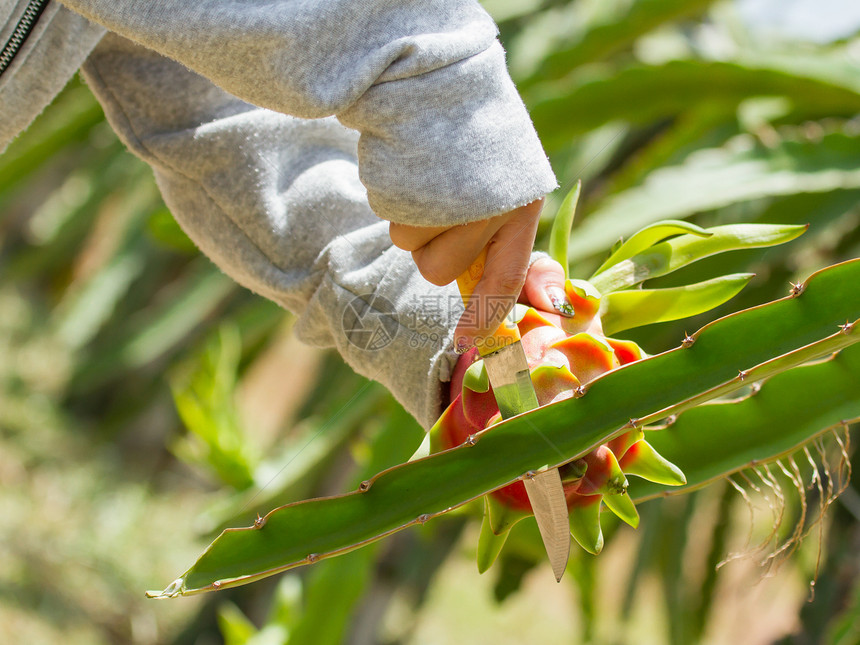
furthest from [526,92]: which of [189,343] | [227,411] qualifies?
[189,343]

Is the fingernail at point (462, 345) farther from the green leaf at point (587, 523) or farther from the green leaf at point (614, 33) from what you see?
the green leaf at point (614, 33)

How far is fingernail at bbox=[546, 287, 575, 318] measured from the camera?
0.36 meters

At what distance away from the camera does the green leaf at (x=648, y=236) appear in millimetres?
387

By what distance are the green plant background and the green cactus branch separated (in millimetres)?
71

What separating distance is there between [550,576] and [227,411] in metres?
1.54

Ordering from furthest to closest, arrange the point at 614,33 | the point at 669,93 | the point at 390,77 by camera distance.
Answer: the point at 614,33, the point at 669,93, the point at 390,77

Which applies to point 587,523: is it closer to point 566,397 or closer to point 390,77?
point 566,397

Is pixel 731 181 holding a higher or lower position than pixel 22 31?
lower

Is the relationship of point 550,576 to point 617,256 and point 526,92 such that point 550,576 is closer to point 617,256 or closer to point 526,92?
point 526,92

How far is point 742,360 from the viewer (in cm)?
34

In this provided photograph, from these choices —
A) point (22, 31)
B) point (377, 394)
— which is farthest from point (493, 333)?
point (377, 394)

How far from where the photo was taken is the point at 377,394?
0.91 m

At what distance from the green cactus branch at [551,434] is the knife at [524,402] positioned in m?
0.01

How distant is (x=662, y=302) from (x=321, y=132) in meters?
0.23
